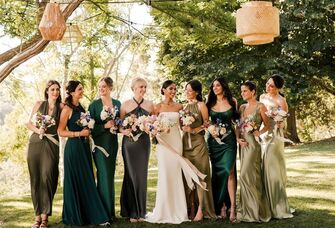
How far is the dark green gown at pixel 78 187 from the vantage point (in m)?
6.32

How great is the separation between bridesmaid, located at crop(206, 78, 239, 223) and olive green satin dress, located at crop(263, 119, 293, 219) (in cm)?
44

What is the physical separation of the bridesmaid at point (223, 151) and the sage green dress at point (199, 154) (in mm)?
111

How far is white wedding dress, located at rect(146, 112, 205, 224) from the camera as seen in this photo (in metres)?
6.47

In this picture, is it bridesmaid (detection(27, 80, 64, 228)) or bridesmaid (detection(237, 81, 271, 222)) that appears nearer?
bridesmaid (detection(27, 80, 64, 228))

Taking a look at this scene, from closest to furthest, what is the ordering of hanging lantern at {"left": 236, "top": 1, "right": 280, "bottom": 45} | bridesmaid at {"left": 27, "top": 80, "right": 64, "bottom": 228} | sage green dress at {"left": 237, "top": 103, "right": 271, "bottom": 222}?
hanging lantern at {"left": 236, "top": 1, "right": 280, "bottom": 45} → bridesmaid at {"left": 27, "top": 80, "right": 64, "bottom": 228} → sage green dress at {"left": 237, "top": 103, "right": 271, "bottom": 222}

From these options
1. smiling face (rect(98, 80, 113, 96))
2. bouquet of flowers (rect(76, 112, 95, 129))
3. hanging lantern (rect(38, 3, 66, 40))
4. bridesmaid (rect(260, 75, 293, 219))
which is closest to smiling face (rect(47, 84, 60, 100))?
bouquet of flowers (rect(76, 112, 95, 129))

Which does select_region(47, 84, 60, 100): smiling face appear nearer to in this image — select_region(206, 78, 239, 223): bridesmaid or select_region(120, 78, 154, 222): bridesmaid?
select_region(120, 78, 154, 222): bridesmaid

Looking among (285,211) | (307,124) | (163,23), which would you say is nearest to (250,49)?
(307,124)

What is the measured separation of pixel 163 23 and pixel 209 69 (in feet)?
29.9

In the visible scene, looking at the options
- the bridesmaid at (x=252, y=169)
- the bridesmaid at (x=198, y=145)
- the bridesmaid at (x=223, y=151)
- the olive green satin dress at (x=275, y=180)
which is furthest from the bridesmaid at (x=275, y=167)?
the bridesmaid at (x=198, y=145)

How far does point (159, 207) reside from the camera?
653cm

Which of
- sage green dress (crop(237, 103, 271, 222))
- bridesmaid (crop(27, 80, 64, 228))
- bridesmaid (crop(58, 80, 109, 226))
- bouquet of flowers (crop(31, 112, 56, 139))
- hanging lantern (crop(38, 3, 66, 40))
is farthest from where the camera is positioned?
sage green dress (crop(237, 103, 271, 222))

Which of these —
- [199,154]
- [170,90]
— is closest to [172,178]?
[199,154]

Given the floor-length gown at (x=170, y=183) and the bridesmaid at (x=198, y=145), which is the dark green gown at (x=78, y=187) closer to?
the floor-length gown at (x=170, y=183)
